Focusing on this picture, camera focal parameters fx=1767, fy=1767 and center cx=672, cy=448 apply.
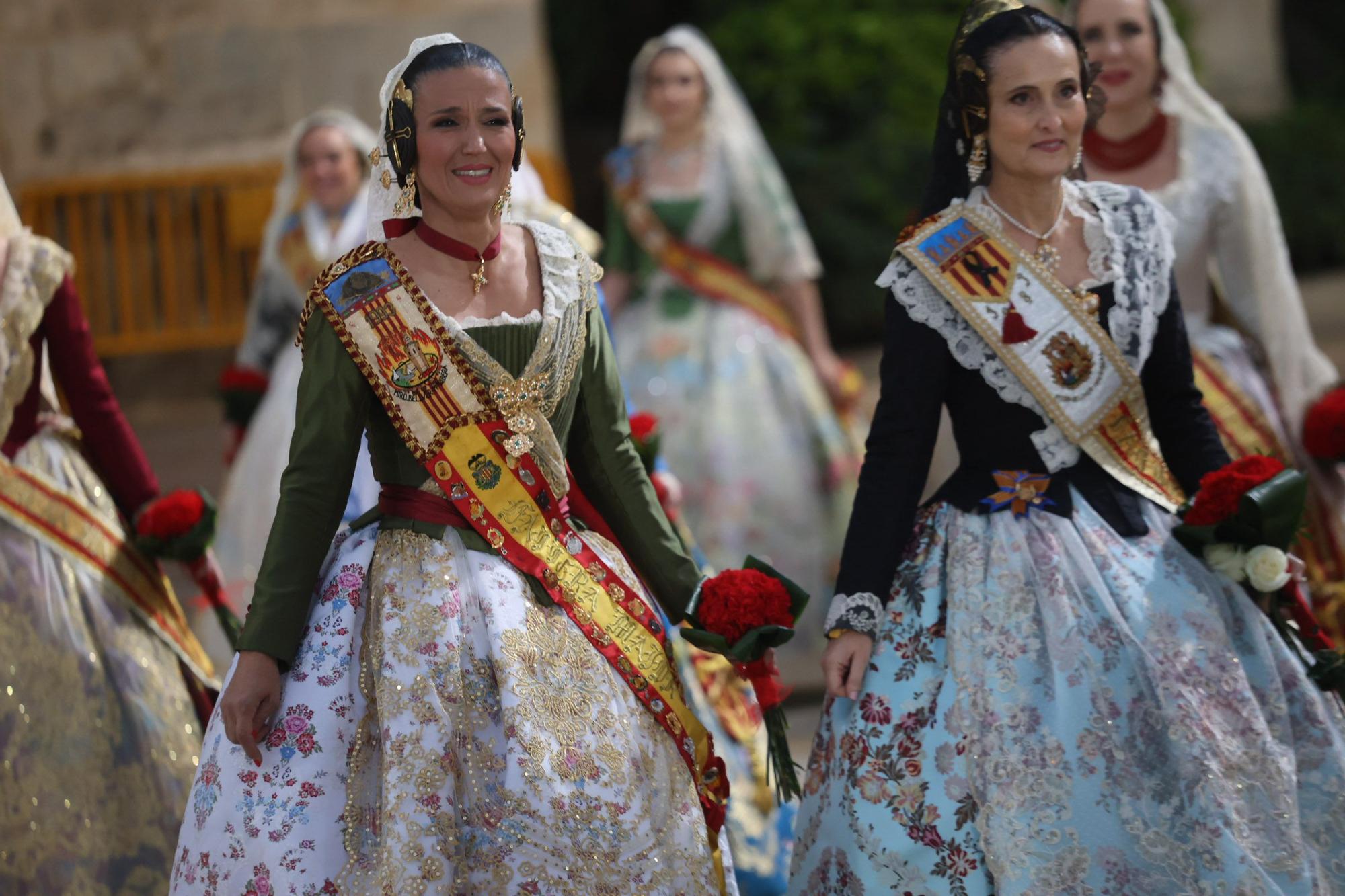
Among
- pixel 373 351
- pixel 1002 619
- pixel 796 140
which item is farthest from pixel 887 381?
pixel 796 140

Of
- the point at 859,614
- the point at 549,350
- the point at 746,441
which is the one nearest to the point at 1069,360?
the point at 859,614

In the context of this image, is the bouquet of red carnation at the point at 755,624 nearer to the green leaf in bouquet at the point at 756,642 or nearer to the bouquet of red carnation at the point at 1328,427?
the green leaf in bouquet at the point at 756,642

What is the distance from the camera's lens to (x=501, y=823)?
296 centimetres

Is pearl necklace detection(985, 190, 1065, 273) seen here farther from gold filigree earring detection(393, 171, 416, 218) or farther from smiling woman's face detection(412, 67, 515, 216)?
gold filigree earring detection(393, 171, 416, 218)

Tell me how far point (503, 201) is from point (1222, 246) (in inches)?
91.1

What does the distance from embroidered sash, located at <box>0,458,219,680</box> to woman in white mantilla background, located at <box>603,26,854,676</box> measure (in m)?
2.84

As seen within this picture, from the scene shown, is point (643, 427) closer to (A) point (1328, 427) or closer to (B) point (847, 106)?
(A) point (1328, 427)

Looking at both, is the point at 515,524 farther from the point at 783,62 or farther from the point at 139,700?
the point at 783,62

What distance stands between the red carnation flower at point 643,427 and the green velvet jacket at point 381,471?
0.78m

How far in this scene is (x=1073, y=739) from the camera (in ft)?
10.3

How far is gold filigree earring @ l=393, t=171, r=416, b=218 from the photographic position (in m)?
3.21

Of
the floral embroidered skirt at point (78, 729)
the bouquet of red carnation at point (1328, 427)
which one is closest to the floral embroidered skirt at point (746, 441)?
the bouquet of red carnation at point (1328, 427)

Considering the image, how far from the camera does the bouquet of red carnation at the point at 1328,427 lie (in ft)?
13.9

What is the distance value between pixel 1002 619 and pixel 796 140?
418 inches
